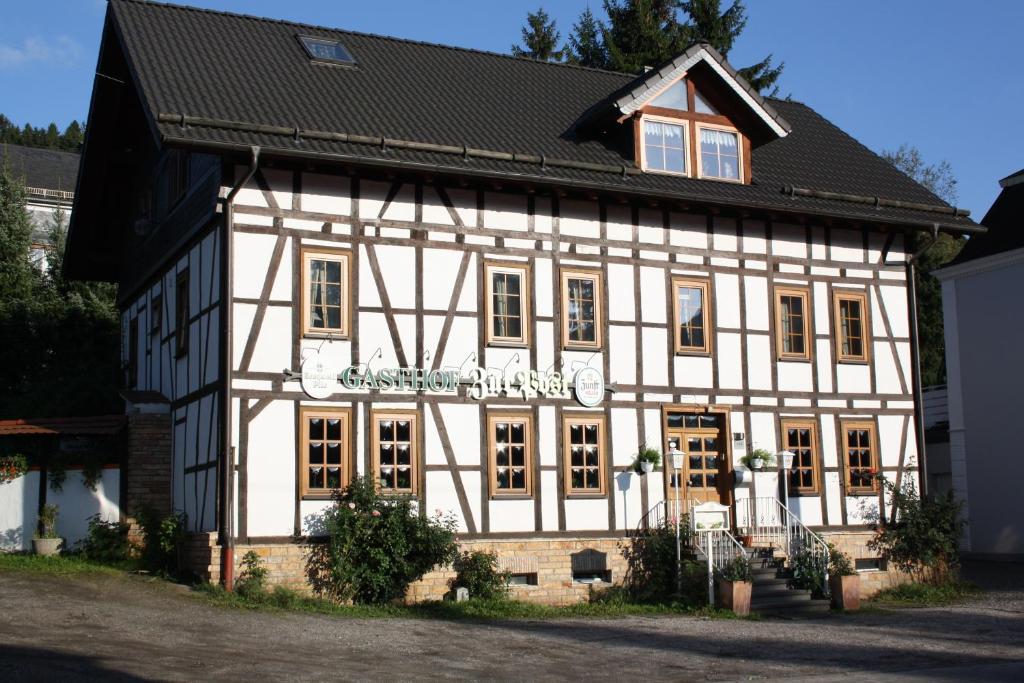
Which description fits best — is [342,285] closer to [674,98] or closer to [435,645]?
[435,645]

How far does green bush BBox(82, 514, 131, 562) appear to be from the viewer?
2220cm

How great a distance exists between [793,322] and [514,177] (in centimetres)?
702

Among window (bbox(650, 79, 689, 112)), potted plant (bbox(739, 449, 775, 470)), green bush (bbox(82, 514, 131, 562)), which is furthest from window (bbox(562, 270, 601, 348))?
green bush (bbox(82, 514, 131, 562))

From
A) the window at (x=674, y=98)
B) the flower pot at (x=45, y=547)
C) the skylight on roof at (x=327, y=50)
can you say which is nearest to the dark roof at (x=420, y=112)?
the skylight on roof at (x=327, y=50)

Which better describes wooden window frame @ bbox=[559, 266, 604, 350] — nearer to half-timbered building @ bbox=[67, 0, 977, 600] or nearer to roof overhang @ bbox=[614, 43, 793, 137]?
half-timbered building @ bbox=[67, 0, 977, 600]

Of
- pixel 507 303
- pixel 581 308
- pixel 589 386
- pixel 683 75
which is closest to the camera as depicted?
pixel 507 303

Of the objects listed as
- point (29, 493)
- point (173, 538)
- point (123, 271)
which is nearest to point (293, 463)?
point (173, 538)

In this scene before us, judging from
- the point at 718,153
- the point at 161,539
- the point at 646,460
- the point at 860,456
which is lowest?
the point at 161,539

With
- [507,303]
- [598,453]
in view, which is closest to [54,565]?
[507,303]

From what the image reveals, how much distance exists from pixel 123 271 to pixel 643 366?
13191mm

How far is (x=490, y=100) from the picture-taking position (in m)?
25.7

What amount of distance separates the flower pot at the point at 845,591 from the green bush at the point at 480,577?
5.84m

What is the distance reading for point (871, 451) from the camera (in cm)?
2562

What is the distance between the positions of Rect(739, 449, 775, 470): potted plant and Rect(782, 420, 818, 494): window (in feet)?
2.34
